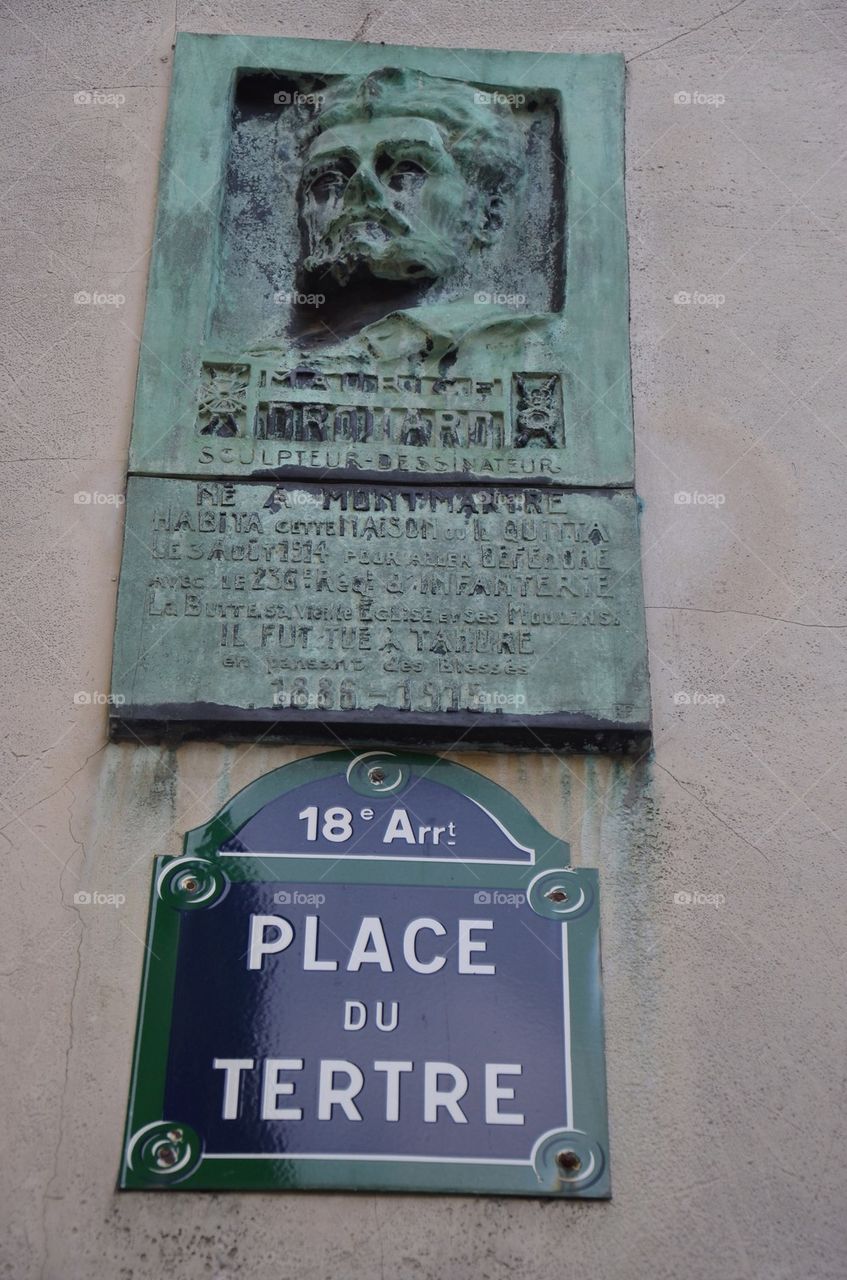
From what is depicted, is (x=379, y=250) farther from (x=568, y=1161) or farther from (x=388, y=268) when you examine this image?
(x=568, y=1161)

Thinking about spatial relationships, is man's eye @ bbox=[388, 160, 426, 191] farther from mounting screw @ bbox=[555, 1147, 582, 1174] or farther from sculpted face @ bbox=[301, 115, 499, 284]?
mounting screw @ bbox=[555, 1147, 582, 1174]

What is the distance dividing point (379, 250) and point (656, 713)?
1711 millimetres

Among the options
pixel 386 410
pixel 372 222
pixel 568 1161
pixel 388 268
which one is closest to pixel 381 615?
pixel 386 410

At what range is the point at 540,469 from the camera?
4.79m

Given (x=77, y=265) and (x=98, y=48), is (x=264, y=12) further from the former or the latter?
(x=77, y=265)

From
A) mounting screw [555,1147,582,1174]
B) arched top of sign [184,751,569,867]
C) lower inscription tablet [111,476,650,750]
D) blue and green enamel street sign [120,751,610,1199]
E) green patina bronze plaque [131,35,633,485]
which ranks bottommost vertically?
mounting screw [555,1147,582,1174]

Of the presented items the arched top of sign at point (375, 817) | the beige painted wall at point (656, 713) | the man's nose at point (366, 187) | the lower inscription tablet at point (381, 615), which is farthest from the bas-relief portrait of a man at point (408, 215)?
the arched top of sign at point (375, 817)

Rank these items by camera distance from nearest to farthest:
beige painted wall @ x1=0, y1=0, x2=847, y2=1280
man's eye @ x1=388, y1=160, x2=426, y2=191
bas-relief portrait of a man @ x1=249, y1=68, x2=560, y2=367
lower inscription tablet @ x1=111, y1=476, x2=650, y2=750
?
beige painted wall @ x1=0, y1=0, x2=847, y2=1280
lower inscription tablet @ x1=111, y1=476, x2=650, y2=750
bas-relief portrait of a man @ x1=249, y1=68, x2=560, y2=367
man's eye @ x1=388, y1=160, x2=426, y2=191

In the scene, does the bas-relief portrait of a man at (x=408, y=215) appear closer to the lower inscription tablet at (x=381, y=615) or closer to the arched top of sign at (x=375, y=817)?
the lower inscription tablet at (x=381, y=615)

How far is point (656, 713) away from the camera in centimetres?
451

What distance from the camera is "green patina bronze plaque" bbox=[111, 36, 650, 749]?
444cm

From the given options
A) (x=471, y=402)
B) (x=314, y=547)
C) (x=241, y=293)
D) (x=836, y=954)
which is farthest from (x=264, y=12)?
(x=836, y=954)

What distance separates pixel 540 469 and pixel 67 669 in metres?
1.44

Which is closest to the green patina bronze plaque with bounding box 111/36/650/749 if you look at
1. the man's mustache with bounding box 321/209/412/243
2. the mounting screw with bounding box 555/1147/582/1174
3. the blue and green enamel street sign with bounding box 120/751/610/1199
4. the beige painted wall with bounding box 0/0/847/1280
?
the man's mustache with bounding box 321/209/412/243
